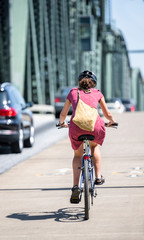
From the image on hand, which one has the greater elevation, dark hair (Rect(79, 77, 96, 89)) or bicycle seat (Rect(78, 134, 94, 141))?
dark hair (Rect(79, 77, 96, 89))

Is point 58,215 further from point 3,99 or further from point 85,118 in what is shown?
point 3,99

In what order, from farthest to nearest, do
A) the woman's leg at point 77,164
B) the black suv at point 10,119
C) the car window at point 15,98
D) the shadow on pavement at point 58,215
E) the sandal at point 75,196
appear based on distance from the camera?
the car window at point 15,98 → the black suv at point 10,119 → the woman's leg at point 77,164 → the sandal at point 75,196 → the shadow on pavement at point 58,215

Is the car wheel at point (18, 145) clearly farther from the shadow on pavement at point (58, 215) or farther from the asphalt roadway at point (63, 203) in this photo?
the shadow on pavement at point (58, 215)

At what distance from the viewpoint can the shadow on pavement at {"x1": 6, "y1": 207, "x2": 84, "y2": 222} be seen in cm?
679

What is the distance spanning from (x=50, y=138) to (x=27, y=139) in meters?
4.21

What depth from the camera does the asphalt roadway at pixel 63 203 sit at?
242 inches

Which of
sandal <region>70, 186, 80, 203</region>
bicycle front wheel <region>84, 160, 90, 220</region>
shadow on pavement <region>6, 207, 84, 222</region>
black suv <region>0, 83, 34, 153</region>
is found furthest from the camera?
black suv <region>0, 83, 34, 153</region>

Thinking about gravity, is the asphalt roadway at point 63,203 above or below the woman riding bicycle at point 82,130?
below

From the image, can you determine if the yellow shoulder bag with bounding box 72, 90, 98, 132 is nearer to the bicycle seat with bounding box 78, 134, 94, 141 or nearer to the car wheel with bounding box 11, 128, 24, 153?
the bicycle seat with bounding box 78, 134, 94, 141

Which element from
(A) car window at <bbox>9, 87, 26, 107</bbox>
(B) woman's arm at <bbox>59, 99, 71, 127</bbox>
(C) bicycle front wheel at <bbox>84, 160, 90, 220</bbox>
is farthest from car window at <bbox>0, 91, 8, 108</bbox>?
(C) bicycle front wheel at <bbox>84, 160, 90, 220</bbox>

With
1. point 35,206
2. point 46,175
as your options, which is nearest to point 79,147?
point 35,206

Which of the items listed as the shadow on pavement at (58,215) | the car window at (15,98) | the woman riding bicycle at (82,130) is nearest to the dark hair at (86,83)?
the woman riding bicycle at (82,130)

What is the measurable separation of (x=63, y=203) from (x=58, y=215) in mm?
756

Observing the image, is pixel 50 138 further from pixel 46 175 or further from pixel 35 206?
pixel 35 206
